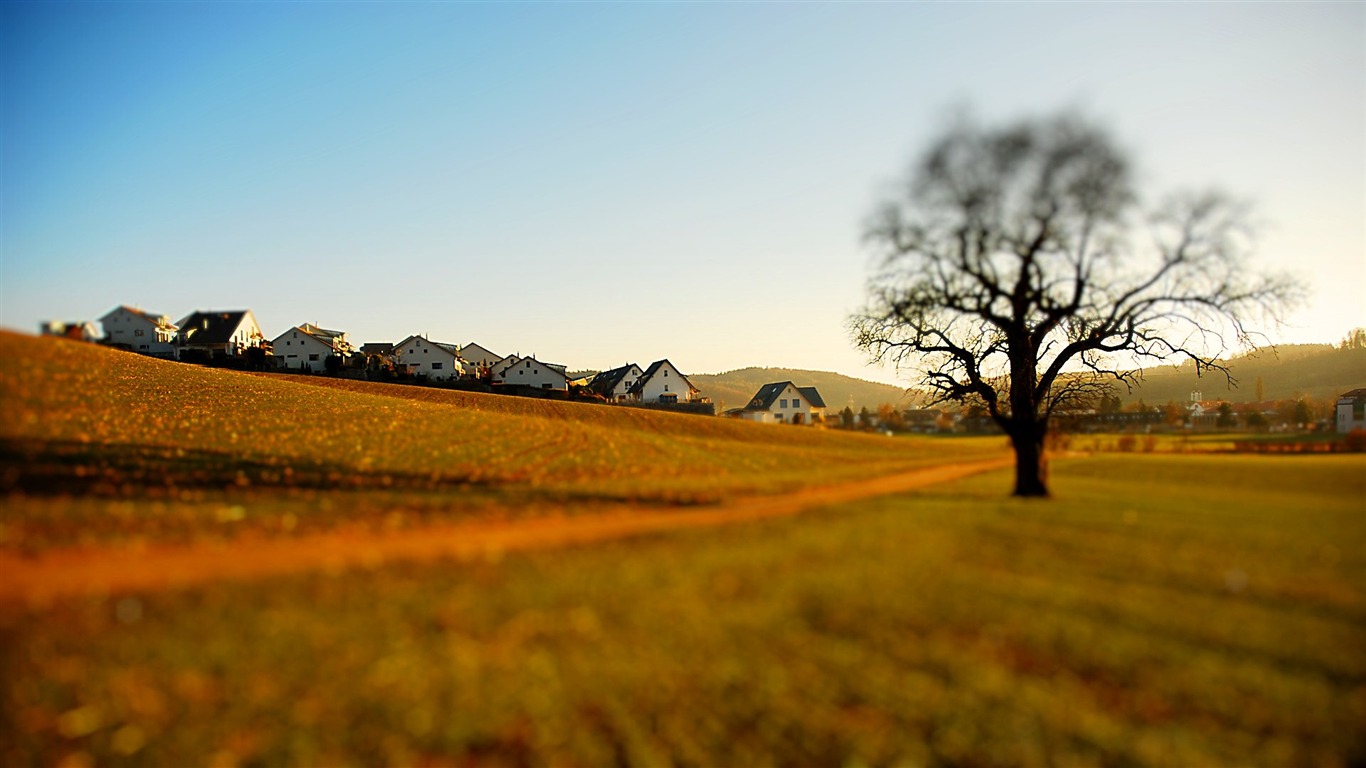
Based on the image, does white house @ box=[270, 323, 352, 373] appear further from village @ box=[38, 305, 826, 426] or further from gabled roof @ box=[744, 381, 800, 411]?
gabled roof @ box=[744, 381, 800, 411]

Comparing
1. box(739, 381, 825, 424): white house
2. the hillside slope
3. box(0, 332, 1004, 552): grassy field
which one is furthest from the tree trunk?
box(739, 381, 825, 424): white house

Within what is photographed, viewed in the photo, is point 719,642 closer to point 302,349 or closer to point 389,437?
point 389,437

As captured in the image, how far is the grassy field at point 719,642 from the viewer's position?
340 inches

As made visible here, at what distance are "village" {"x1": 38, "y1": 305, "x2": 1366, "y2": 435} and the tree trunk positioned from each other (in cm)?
995

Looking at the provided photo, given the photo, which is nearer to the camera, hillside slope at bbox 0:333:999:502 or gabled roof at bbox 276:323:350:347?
hillside slope at bbox 0:333:999:502

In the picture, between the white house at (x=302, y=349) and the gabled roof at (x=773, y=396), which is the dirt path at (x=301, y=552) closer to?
the gabled roof at (x=773, y=396)

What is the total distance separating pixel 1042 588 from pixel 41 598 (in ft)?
51.4

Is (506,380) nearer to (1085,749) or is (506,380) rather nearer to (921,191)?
(921,191)

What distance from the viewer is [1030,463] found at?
26.0 m

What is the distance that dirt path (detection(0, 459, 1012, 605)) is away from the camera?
1216cm

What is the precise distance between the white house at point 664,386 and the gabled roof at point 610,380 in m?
9.17

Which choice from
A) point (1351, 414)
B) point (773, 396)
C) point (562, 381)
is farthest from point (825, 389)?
point (1351, 414)

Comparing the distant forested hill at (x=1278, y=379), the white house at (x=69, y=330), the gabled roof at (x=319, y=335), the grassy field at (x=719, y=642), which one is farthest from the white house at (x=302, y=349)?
the grassy field at (x=719, y=642)

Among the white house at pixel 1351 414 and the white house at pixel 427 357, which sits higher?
the white house at pixel 427 357
